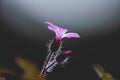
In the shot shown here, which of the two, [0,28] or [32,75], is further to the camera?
[0,28]

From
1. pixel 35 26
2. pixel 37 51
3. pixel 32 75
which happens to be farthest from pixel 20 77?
pixel 35 26

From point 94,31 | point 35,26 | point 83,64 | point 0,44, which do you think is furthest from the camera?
point 35,26

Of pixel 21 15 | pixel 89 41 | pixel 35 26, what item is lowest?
pixel 89 41

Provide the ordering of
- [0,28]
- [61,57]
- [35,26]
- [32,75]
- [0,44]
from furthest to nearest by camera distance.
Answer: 1. [35,26]
2. [0,28]
3. [0,44]
4. [61,57]
5. [32,75]

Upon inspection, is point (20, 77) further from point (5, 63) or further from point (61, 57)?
point (5, 63)

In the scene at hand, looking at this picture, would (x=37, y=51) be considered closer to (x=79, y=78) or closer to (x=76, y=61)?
(x=76, y=61)

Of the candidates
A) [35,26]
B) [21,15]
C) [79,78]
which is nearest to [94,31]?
[35,26]

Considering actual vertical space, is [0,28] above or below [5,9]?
below

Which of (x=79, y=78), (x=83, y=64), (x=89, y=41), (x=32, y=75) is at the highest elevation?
(x=89, y=41)

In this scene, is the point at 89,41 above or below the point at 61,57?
above
